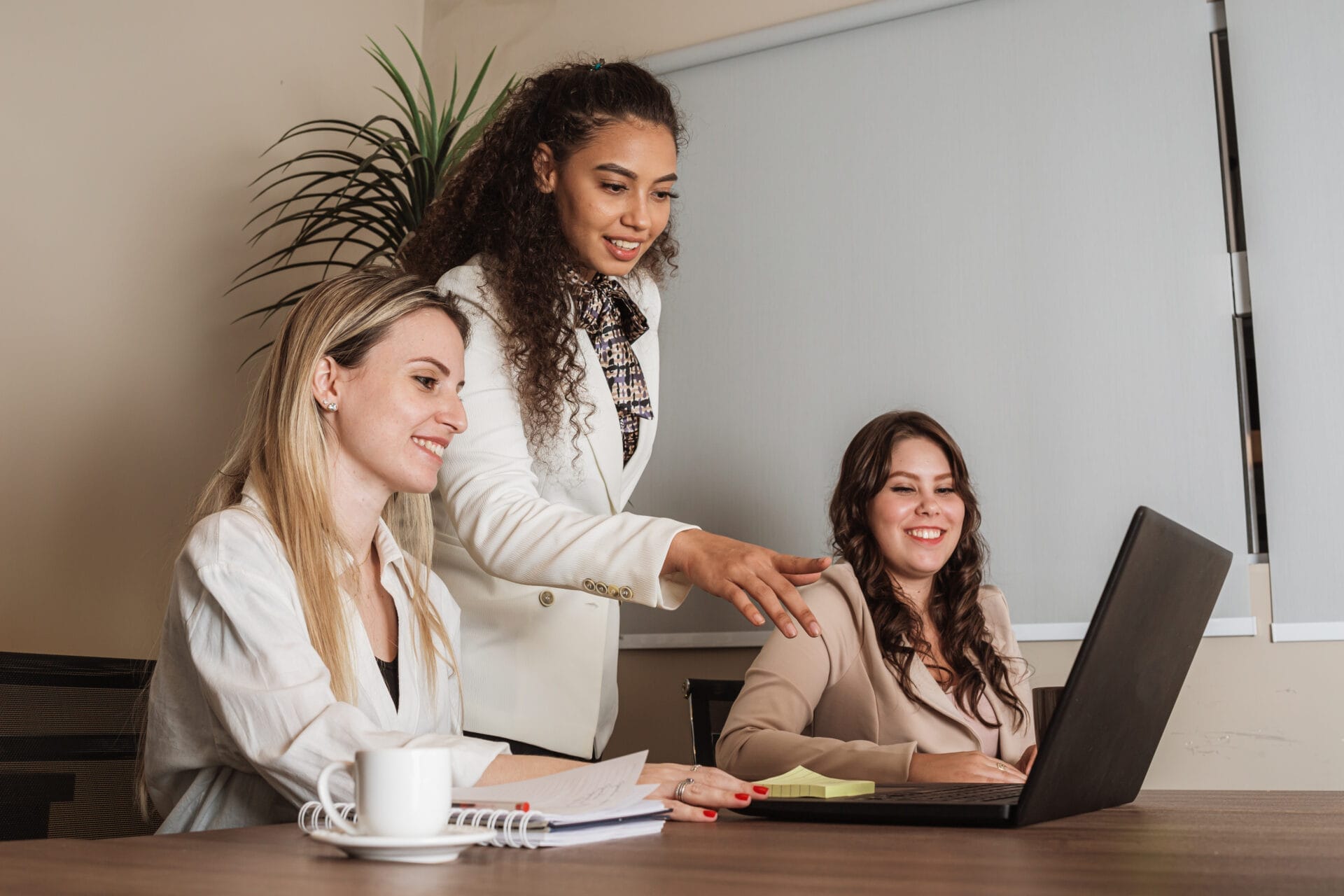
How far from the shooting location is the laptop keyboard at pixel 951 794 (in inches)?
37.9

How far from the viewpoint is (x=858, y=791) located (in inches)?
43.4

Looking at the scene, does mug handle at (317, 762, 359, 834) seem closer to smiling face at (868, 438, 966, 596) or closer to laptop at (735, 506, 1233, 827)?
laptop at (735, 506, 1233, 827)

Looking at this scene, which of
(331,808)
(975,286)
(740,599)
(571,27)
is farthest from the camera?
(571,27)

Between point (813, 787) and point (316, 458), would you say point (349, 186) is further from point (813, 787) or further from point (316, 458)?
point (813, 787)

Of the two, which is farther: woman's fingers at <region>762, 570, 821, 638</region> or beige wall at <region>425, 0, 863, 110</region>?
beige wall at <region>425, 0, 863, 110</region>

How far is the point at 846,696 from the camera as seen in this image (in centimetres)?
198

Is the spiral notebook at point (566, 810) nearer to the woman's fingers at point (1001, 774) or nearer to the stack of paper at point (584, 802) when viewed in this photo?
the stack of paper at point (584, 802)

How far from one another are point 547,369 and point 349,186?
43.0 inches

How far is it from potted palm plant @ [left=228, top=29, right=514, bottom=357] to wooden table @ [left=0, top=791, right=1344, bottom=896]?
187cm

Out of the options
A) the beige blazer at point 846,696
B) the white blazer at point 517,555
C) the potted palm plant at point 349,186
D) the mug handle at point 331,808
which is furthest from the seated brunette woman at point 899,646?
the potted palm plant at point 349,186

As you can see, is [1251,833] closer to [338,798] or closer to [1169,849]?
[1169,849]

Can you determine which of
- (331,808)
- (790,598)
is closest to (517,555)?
(790,598)

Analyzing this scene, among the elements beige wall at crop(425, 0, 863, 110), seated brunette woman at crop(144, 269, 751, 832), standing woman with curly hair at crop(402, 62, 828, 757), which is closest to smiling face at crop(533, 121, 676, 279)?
standing woman with curly hair at crop(402, 62, 828, 757)

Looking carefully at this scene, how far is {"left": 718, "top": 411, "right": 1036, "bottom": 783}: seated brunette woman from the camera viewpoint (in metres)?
1.77
